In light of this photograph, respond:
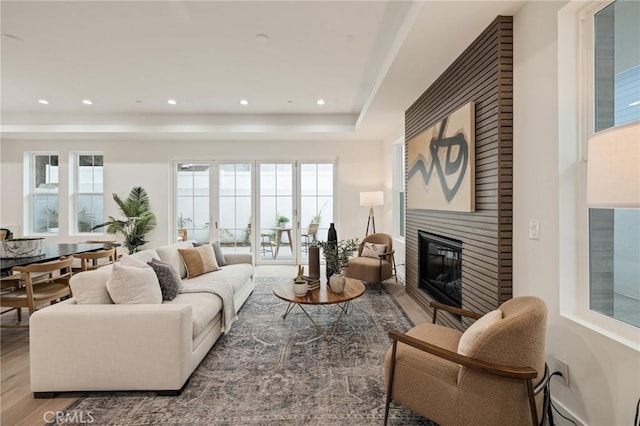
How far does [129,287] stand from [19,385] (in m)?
1.06

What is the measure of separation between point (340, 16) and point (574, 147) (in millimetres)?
2086

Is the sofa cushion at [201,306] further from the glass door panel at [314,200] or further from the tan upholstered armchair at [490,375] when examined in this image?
the glass door panel at [314,200]

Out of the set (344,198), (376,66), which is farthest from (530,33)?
(344,198)

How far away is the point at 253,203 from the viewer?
6285 millimetres

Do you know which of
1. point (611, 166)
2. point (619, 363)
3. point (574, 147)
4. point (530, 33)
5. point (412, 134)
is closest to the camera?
point (611, 166)

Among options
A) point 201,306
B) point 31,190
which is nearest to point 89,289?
point 201,306

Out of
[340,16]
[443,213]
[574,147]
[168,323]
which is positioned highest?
[340,16]

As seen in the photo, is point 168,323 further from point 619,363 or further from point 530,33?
point 530,33

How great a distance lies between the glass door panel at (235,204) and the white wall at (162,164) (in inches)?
13.3

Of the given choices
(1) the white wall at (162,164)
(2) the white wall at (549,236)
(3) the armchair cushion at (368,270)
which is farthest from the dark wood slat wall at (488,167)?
(1) the white wall at (162,164)

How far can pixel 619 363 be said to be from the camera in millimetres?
1397

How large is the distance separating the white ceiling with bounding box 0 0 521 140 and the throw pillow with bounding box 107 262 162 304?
2197 mm

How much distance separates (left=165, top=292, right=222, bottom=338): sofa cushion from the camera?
7.68 ft

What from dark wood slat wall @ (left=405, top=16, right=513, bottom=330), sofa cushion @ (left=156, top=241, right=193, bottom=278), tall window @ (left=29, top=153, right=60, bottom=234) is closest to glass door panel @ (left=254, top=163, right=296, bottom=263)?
sofa cushion @ (left=156, top=241, right=193, bottom=278)
